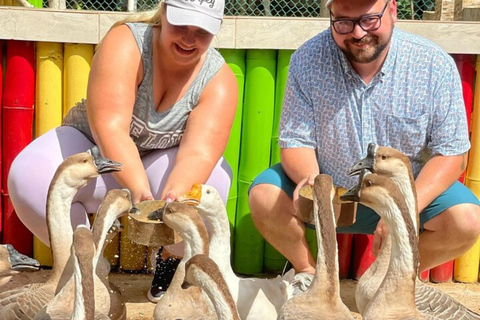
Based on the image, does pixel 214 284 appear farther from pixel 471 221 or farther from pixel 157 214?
pixel 471 221

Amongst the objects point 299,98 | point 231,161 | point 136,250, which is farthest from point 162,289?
point 299,98

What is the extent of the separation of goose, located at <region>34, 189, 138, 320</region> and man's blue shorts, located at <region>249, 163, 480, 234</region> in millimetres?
1309

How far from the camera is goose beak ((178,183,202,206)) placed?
521 centimetres

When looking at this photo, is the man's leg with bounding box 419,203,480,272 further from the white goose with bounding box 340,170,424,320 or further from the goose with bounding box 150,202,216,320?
the goose with bounding box 150,202,216,320

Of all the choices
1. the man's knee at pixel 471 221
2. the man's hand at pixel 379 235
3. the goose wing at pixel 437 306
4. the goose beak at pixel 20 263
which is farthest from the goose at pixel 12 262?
the man's knee at pixel 471 221

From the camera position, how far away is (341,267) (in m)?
7.24

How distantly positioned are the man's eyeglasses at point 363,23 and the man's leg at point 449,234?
139cm

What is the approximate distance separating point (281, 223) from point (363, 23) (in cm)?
153

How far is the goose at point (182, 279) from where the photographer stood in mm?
4816

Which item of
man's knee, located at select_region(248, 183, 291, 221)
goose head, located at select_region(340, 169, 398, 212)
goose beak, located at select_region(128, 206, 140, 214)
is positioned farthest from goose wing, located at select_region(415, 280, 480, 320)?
goose beak, located at select_region(128, 206, 140, 214)

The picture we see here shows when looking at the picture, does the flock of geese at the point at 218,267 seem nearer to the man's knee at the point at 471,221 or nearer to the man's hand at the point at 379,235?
the man's hand at the point at 379,235

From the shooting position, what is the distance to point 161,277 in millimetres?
6414

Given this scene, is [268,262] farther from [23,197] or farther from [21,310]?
[21,310]

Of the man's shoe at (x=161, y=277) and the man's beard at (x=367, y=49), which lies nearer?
the man's beard at (x=367, y=49)
